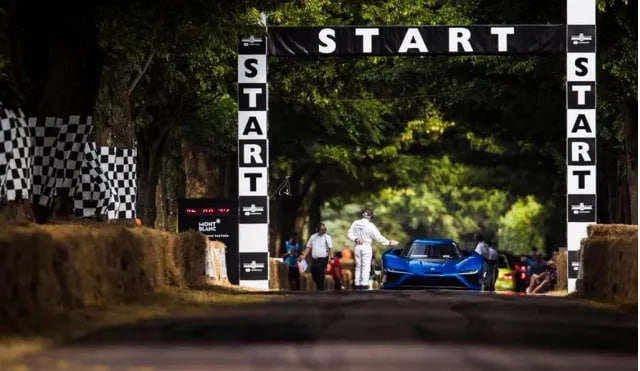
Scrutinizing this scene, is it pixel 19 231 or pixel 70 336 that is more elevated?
pixel 19 231

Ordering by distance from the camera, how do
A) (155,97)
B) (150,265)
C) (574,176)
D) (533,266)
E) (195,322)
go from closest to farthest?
(195,322) → (150,265) → (574,176) → (155,97) → (533,266)

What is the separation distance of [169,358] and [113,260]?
20.4ft

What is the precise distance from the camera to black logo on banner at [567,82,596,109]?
2939 cm

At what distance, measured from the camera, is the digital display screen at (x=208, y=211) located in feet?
98.3

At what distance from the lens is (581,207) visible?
2972 cm

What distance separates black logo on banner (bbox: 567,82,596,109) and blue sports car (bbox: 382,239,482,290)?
140 inches

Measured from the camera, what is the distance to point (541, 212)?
247 feet

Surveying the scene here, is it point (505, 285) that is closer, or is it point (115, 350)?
point (115, 350)

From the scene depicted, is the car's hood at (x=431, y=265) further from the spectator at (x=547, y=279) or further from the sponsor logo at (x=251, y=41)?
the spectator at (x=547, y=279)

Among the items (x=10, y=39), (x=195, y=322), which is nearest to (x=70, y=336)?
(x=195, y=322)

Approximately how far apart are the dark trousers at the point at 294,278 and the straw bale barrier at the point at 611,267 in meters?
16.4

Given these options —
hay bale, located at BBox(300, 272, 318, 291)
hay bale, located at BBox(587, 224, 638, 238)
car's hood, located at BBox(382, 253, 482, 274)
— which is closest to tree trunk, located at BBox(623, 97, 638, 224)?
car's hood, located at BBox(382, 253, 482, 274)

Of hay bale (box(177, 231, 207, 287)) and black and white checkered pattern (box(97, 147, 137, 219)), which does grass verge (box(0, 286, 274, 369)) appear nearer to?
hay bale (box(177, 231, 207, 287))

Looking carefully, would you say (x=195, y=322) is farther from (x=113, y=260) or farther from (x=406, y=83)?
(x=406, y=83)
